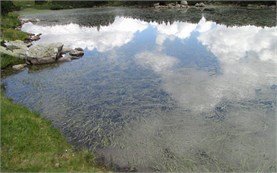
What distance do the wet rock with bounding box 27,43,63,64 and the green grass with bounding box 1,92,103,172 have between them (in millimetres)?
22929

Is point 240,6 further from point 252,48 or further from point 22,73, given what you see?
point 22,73

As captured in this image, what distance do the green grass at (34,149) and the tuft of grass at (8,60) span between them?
2185cm

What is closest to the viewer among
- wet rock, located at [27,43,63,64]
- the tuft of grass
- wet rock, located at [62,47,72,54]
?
the tuft of grass

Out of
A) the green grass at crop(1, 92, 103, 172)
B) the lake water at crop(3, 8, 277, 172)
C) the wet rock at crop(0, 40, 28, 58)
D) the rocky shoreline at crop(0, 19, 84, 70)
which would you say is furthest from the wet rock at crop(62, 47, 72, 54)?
the green grass at crop(1, 92, 103, 172)

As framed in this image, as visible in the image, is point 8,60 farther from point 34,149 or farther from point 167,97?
point 34,149

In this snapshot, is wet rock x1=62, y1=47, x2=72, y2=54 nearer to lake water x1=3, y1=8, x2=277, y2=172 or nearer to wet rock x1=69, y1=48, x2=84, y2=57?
wet rock x1=69, y1=48, x2=84, y2=57

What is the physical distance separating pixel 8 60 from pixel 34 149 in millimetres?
29532

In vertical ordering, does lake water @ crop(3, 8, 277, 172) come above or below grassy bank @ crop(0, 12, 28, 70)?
below

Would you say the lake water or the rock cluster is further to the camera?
the rock cluster

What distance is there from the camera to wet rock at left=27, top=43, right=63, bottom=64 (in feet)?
157

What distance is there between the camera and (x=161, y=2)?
116 metres

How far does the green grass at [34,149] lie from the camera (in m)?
19.7

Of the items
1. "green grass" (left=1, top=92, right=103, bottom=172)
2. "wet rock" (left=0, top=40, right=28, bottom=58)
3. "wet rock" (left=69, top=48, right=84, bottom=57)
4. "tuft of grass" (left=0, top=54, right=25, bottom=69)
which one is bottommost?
"green grass" (left=1, top=92, right=103, bottom=172)

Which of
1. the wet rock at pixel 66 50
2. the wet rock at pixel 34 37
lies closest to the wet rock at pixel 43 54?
the wet rock at pixel 66 50
